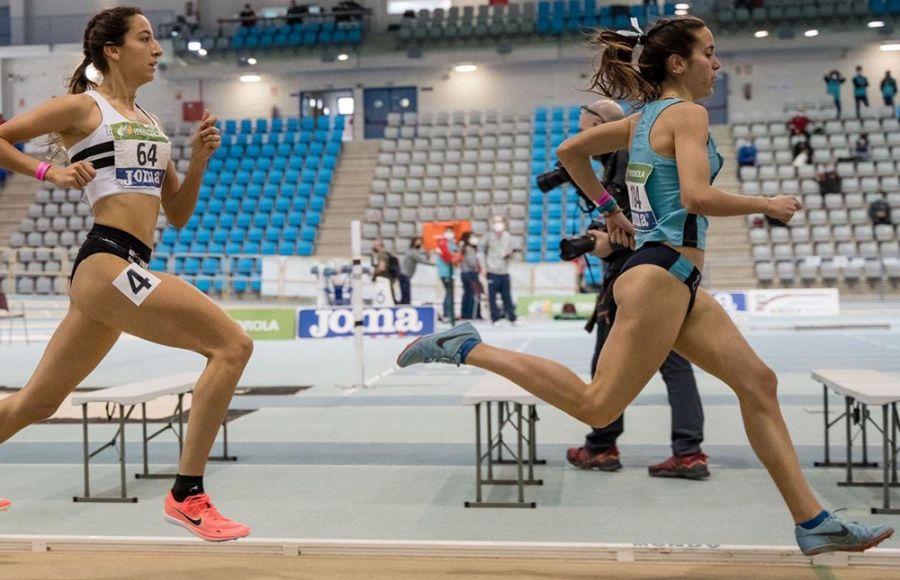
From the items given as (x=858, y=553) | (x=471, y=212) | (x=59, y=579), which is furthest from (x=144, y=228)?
(x=471, y=212)

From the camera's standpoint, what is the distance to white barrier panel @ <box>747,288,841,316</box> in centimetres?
1828

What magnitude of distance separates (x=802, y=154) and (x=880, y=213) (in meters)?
2.61

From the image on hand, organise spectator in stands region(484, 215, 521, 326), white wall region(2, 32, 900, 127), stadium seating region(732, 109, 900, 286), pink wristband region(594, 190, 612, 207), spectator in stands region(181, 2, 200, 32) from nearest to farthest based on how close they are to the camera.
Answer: pink wristband region(594, 190, 612, 207) < spectator in stands region(484, 215, 521, 326) < stadium seating region(732, 109, 900, 286) < white wall region(2, 32, 900, 127) < spectator in stands region(181, 2, 200, 32)

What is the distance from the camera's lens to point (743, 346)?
10.8 ft

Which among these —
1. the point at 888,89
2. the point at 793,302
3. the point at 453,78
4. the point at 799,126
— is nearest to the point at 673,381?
the point at 793,302

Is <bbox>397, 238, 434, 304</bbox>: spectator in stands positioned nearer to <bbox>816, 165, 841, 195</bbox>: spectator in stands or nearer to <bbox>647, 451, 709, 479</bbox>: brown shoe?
<bbox>816, 165, 841, 195</bbox>: spectator in stands

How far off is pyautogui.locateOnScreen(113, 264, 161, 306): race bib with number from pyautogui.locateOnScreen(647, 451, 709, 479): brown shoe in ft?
9.72

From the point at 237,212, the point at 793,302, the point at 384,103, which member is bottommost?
the point at 793,302

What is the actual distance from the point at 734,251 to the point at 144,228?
21243 mm

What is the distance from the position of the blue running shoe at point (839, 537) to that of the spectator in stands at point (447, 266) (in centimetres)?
1392

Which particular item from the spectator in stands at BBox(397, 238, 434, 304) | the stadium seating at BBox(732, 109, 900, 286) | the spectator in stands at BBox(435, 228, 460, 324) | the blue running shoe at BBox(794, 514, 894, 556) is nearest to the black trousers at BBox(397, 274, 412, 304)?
the spectator in stands at BBox(397, 238, 434, 304)

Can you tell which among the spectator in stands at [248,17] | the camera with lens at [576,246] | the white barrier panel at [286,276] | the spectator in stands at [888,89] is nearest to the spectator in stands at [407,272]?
the white barrier panel at [286,276]

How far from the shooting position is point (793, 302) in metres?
18.4

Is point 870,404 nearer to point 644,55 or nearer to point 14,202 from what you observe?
point 644,55
